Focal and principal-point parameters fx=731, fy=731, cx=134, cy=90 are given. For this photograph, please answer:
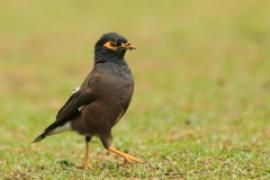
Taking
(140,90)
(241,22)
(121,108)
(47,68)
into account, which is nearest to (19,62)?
(47,68)

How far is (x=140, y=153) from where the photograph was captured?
10.5 m

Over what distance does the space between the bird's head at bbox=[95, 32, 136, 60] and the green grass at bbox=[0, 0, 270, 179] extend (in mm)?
1414

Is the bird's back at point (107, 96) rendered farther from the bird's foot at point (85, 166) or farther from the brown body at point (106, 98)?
the bird's foot at point (85, 166)

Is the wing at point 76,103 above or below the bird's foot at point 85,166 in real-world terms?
above

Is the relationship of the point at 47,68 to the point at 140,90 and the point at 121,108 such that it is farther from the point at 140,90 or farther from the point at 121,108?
the point at 121,108

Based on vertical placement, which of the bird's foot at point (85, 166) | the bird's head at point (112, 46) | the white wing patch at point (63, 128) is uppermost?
the bird's head at point (112, 46)

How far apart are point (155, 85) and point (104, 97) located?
10.9 metres

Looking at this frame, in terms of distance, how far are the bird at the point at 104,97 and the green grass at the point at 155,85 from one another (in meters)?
0.52

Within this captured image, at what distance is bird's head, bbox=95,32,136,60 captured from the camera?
928cm

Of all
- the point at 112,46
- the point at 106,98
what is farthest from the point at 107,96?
the point at 112,46

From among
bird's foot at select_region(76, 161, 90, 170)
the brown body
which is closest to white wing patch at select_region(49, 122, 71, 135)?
the brown body

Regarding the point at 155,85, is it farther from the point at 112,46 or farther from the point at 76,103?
the point at 76,103

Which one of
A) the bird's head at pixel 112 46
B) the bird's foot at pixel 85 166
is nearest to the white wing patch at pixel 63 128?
the bird's foot at pixel 85 166

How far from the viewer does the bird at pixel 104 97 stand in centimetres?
890
